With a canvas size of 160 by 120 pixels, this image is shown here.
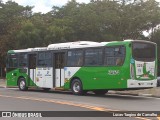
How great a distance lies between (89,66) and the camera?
23.1 metres

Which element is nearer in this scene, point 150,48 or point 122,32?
point 150,48

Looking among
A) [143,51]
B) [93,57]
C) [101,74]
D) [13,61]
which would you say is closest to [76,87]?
[93,57]

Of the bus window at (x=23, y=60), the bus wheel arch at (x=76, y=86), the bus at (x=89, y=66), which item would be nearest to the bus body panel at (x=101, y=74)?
the bus at (x=89, y=66)

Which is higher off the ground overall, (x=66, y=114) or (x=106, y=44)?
(x=106, y=44)

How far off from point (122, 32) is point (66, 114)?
1552 inches

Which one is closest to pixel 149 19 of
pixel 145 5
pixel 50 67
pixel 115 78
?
pixel 145 5

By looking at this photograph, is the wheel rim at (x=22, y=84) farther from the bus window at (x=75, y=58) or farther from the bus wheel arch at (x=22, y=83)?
the bus window at (x=75, y=58)

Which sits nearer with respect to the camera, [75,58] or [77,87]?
[77,87]

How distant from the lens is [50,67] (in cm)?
2578

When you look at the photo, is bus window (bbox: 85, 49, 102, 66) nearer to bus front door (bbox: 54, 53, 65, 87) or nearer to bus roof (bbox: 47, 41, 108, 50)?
bus roof (bbox: 47, 41, 108, 50)

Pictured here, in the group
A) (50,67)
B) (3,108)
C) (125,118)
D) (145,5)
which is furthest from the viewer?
(145,5)

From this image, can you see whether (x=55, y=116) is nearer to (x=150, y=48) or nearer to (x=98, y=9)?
(x=150, y=48)

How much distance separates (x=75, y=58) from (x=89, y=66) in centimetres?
135

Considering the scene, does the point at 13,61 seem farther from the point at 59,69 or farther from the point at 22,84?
the point at 59,69
